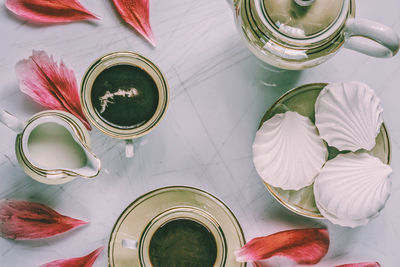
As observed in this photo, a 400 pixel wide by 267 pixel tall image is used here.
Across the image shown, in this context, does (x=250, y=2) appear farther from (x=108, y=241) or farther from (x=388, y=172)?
(x=108, y=241)

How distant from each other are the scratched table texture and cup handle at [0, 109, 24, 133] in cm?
7

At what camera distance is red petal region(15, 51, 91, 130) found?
A: 73cm

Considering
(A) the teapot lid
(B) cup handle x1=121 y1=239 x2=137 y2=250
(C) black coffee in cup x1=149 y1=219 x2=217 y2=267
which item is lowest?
(C) black coffee in cup x1=149 y1=219 x2=217 y2=267

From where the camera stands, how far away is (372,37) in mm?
584

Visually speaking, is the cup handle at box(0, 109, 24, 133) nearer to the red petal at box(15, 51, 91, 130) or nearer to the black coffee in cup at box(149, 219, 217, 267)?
the red petal at box(15, 51, 91, 130)

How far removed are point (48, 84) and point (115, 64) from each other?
0.37 feet

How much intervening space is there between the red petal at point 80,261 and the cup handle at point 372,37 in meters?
0.49

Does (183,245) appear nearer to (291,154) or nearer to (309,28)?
(291,154)

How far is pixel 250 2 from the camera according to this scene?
61cm

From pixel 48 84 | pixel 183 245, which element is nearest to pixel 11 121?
pixel 48 84

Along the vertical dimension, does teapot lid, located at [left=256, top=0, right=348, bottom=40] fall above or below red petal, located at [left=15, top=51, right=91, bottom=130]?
above

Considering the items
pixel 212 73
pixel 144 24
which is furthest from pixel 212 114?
pixel 144 24

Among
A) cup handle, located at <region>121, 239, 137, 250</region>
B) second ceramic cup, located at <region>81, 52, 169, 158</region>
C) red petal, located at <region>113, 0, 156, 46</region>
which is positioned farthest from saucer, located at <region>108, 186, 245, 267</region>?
red petal, located at <region>113, 0, 156, 46</region>

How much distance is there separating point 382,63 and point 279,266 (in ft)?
1.19
